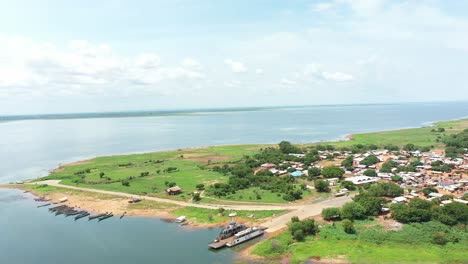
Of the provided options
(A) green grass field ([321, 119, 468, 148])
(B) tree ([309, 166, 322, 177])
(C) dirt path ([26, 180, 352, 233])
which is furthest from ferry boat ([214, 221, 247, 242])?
(A) green grass field ([321, 119, 468, 148])

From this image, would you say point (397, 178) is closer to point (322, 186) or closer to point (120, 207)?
point (322, 186)

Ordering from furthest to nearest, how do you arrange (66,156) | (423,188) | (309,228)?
(66,156), (423,188), (309,228)

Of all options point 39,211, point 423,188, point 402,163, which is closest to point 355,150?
point 402,163

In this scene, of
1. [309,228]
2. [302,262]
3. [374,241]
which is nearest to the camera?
[302,262]

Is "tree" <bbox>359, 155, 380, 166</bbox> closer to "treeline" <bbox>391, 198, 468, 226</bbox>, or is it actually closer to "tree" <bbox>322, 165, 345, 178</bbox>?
"tree" <bbox>322, 165, 345, 178</bbox>

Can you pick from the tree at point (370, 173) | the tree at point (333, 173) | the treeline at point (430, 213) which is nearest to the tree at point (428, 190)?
the treeline at point (430, 213)

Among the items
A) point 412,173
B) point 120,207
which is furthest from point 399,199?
point 120,207

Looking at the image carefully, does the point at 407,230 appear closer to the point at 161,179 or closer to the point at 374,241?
the point at 374,241

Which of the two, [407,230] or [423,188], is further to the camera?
[423,188]
